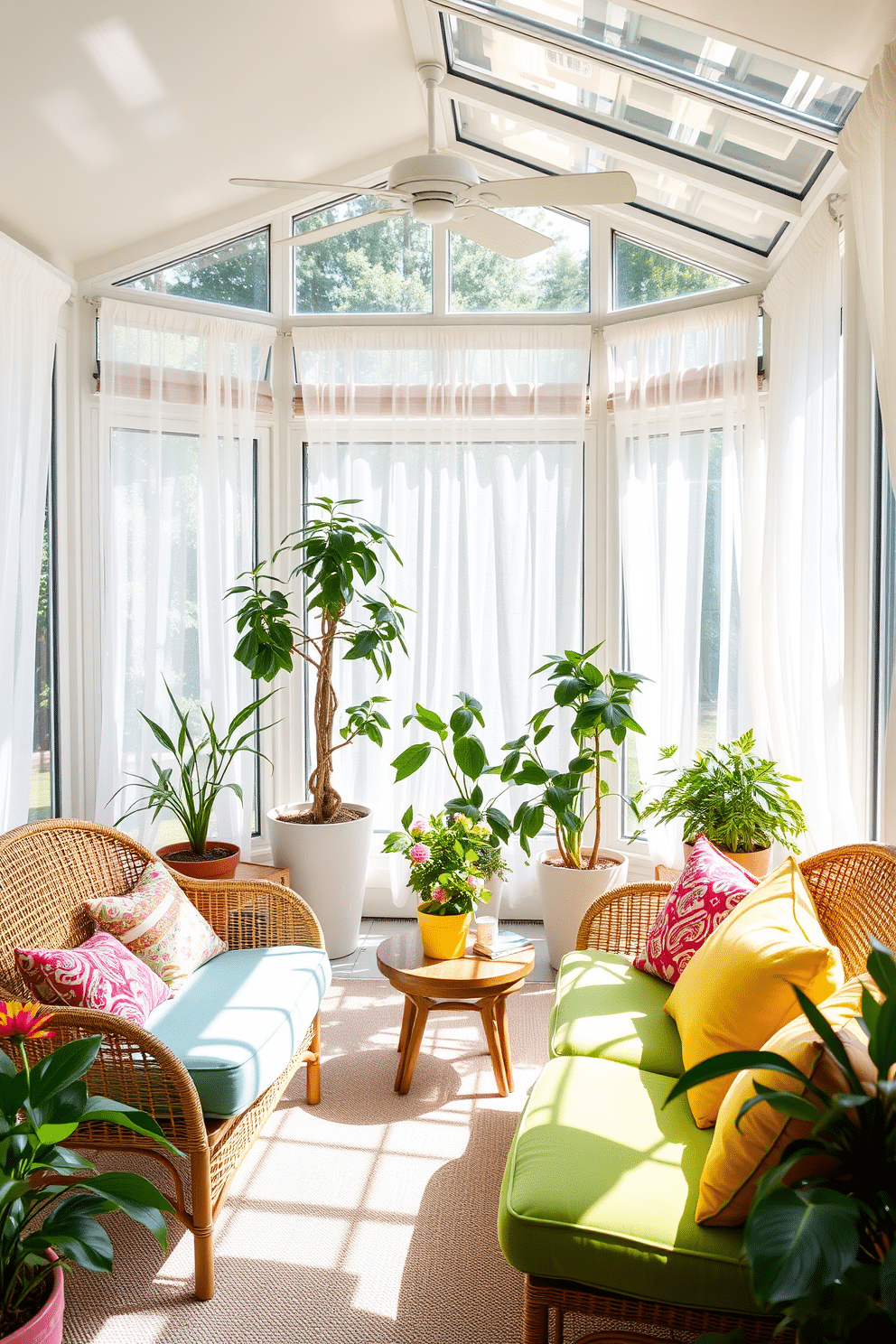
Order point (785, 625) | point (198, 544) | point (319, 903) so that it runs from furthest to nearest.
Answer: point (198, 544)
point (319, 903)
point (785, 625)

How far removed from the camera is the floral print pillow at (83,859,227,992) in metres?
2.64

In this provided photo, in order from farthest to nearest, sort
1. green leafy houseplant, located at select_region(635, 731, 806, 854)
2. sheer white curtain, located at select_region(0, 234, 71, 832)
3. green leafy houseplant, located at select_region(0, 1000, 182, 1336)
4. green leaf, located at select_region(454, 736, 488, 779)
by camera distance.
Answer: green leaf, located at select_region(454, 736, 488, 779) → sheer white curtain, located at select_region(0, 234, 71, 832) → green leafy houseplant, located at select_region(635, 731, 806, 854) → green leafy houseplant, located at select_region(0, 1000, 182, 1336)

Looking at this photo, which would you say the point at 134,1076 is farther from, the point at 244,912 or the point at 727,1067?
the point at 727,1067

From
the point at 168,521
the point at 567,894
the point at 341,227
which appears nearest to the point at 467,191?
the point at 341,227

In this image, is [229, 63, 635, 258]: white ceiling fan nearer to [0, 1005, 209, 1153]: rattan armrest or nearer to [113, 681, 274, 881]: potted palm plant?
[113, 681, 274, 881]: potted palm plant

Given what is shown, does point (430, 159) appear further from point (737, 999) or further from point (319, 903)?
point (319, 903)

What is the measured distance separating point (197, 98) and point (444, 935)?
9.43 feet

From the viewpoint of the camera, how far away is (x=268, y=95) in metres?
3.58

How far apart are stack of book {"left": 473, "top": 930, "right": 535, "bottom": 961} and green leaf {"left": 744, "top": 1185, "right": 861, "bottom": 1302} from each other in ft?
5.83

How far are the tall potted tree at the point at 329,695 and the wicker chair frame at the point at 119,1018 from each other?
85 cm

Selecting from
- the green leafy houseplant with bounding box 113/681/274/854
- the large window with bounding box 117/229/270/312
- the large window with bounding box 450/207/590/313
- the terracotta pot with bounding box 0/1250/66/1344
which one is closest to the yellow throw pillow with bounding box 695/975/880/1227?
the terracotta pot with bounding box 0/1250/66/1344

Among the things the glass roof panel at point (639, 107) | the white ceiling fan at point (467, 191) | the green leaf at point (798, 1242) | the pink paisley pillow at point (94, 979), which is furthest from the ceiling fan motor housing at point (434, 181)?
the green leaf at point (798, 1242)

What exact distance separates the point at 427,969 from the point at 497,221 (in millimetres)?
2166

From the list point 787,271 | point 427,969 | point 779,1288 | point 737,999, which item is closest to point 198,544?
point 427,969
